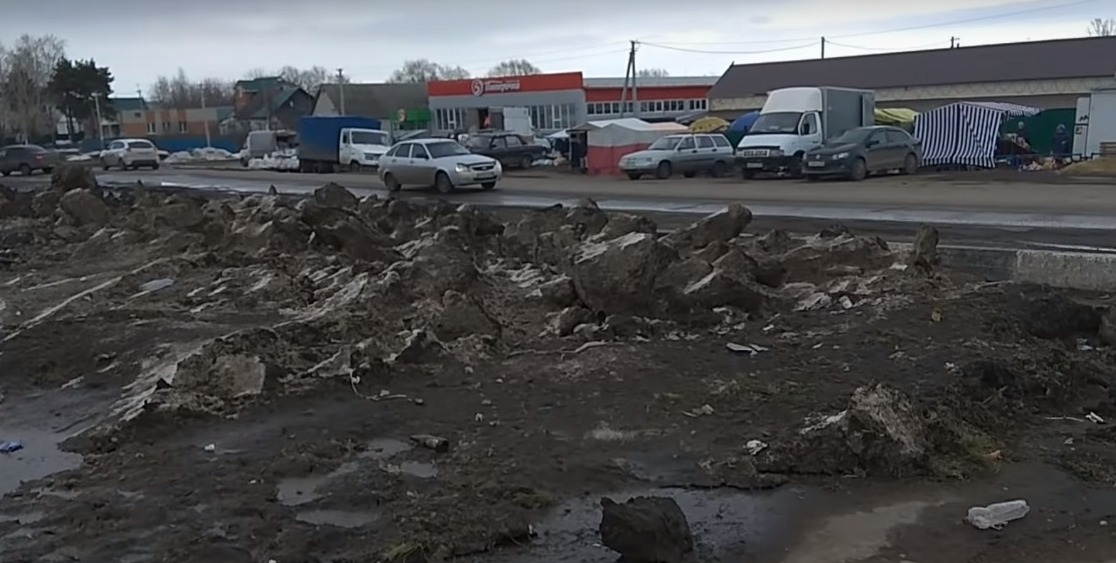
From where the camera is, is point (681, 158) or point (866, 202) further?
point (681, 158)

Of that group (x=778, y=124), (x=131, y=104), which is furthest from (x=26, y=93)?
(x=778, y=124)

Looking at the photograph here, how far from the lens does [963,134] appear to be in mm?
31203

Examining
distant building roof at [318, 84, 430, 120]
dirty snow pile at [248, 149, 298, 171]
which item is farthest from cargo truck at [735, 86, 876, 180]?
distant building roof at [318, 84, 430, 120]

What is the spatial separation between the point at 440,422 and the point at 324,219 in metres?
6.92

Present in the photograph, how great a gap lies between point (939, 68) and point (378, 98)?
48552 millimetres

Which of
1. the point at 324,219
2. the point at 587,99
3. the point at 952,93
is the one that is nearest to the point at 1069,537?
the point at 324,219

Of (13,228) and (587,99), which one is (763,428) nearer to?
(13,228)

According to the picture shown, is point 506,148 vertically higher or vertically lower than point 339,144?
lower

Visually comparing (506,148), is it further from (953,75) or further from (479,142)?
(953,75)

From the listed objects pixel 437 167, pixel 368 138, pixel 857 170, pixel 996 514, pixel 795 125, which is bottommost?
pixel 996 514

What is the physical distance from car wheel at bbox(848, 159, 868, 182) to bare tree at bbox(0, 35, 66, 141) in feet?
262

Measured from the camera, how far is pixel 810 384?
7078mm

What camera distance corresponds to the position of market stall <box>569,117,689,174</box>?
34562mm

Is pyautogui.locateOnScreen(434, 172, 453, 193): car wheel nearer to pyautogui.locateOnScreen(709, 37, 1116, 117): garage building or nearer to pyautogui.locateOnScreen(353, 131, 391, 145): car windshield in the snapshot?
pyautogui.locateOnScreen(353, 131, 391, 145): car windshield
